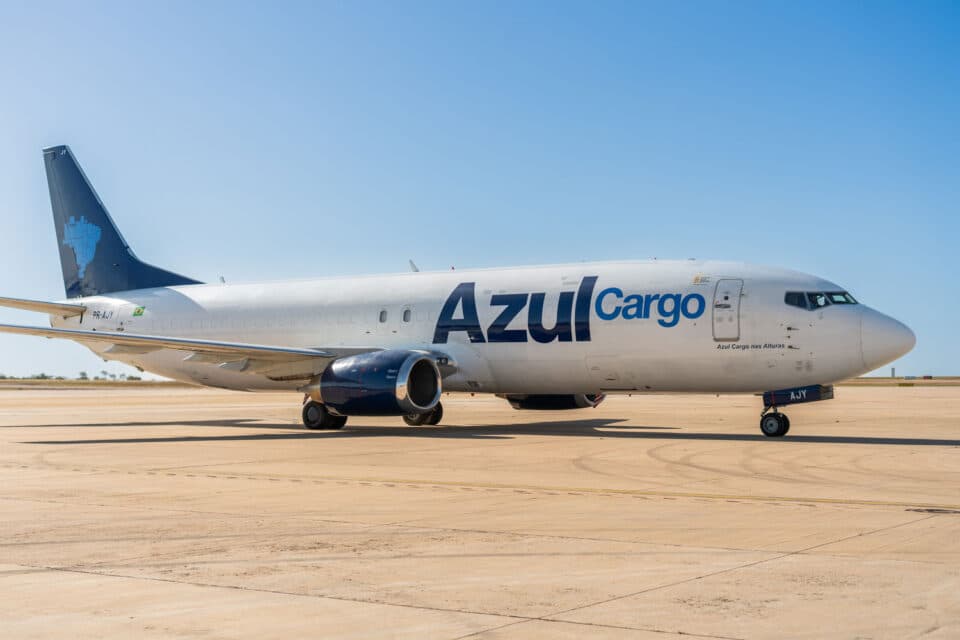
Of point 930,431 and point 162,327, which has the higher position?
point 162,327

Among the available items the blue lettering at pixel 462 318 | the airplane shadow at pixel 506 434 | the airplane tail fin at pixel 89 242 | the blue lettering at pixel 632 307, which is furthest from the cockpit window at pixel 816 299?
the airplane tail fin at pixel 89 242

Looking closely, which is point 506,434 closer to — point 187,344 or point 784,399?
point 784,399

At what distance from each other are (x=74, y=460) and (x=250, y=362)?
30.5 feet

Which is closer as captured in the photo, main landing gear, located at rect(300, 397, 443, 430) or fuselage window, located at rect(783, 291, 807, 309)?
fuselage window, located at rect(783, 291, 807, 309)

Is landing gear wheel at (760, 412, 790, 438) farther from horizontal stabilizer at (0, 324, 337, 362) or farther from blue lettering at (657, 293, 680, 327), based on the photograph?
horizontal stabilizer at (0, 324, 337, 362)

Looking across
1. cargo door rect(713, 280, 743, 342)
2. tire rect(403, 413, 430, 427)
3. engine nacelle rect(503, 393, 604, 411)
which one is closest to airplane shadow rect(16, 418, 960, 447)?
engine nacelle rect(503, 393, 604, 411)

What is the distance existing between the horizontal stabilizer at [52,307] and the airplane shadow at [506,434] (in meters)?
4.02

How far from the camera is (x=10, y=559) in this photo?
783 centimetres

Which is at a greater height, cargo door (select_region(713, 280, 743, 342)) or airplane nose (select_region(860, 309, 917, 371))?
cargo door (select_region(713, 280, 743, 342))

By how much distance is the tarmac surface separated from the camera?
592 cm

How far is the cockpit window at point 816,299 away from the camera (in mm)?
20922

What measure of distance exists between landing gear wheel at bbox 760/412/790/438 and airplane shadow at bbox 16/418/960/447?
21 cm

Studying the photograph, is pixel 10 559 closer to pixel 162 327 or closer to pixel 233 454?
pixel 233 454

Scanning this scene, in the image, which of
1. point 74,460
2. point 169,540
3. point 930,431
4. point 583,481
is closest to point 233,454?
point 74,460
